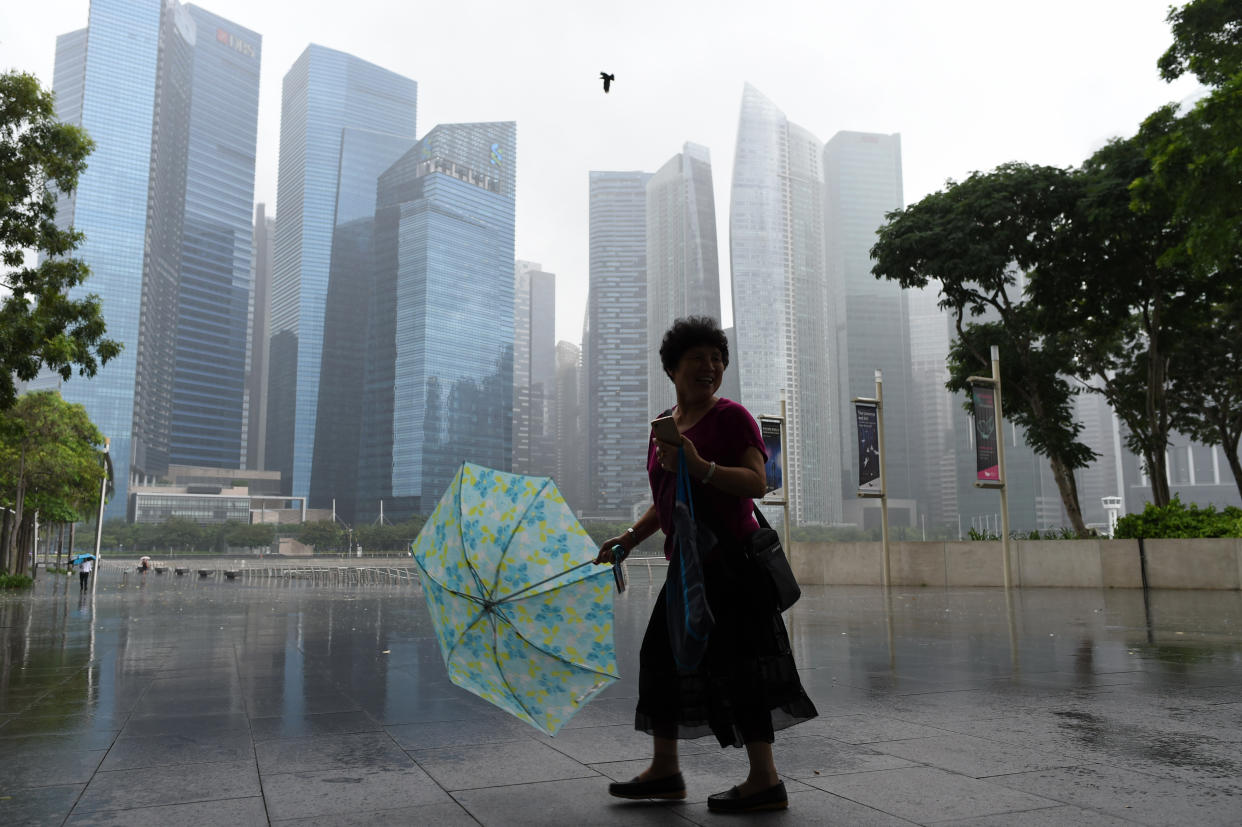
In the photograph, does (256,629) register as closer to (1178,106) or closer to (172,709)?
(172,709)

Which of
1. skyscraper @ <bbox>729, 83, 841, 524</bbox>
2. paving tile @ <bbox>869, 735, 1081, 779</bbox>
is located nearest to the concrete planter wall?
paving tile @ <bbox>869, 735, 1081, 779</bbox>

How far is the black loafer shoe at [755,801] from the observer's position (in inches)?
111

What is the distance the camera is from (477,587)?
320 centimetres

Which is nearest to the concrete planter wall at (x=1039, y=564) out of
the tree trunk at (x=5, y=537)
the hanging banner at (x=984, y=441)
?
the hanging banner at (x=984, y=441)

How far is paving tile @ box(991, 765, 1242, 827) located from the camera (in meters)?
2.67

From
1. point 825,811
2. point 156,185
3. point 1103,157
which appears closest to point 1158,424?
point 1103,157

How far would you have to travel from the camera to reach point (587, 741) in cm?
412

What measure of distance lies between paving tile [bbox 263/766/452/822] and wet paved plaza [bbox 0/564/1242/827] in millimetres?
14

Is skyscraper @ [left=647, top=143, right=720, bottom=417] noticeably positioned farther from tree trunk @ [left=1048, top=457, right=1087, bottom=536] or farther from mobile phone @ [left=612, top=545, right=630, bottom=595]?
mobile phone @ [left=612, top=545, right=630, bottom=595]

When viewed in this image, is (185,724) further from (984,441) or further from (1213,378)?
(1213,378)

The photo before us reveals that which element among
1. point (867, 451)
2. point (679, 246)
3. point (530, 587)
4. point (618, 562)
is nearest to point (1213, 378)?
point (867, 451)

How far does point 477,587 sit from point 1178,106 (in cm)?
2373

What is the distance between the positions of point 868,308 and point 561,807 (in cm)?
14824

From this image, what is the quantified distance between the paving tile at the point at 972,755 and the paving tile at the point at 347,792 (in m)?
1.90
